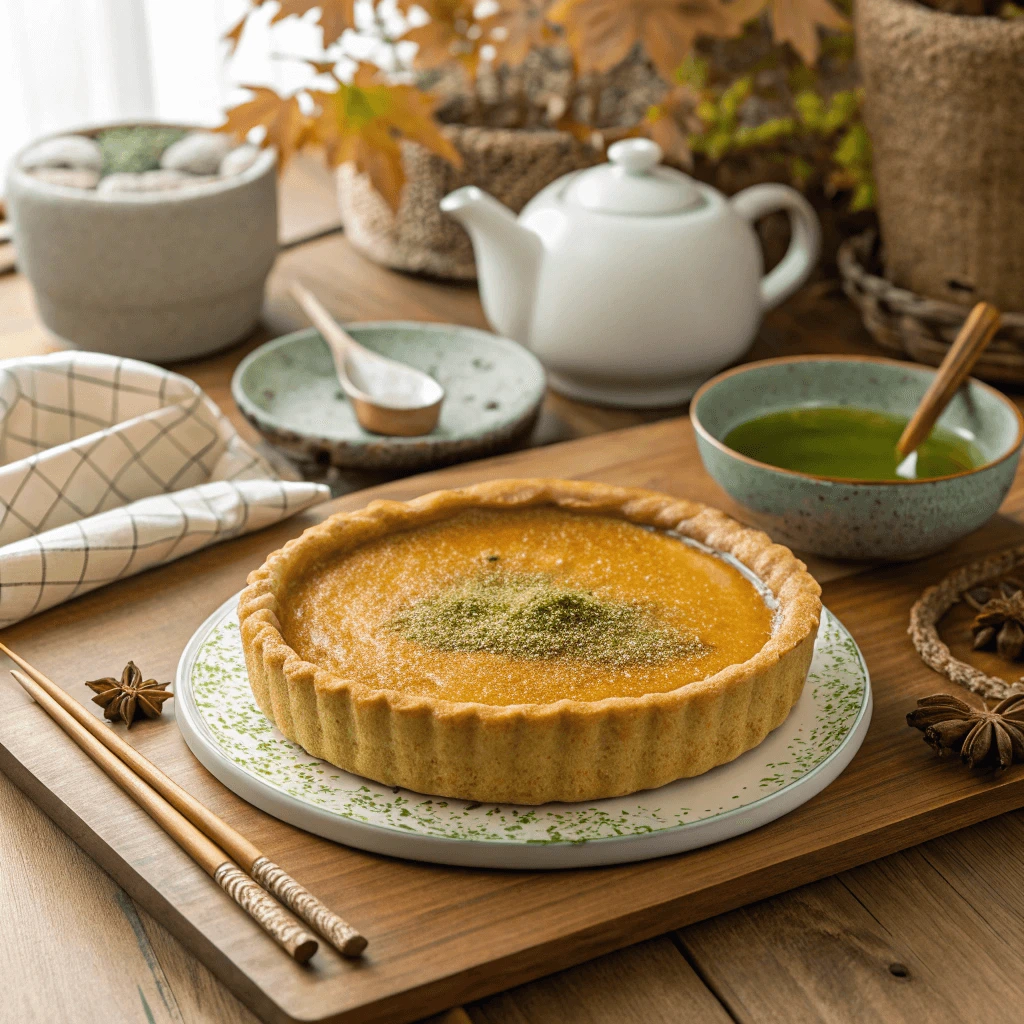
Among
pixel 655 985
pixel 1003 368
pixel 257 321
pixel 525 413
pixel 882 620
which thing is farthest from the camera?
pixel 257 321

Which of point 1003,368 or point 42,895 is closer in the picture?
point 42,895

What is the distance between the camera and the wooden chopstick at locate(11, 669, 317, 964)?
31.6 inches

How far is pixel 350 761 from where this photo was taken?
940mm

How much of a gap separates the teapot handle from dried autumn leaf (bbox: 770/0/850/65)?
0.17 m

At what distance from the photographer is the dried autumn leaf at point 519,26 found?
1.81 meters

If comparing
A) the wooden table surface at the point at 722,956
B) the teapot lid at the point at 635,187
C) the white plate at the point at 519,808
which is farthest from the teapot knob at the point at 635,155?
the wooden table surface at the point at 722,956

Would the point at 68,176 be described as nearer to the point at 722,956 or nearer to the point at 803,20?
the point at 803,20

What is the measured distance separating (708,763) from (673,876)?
10cm

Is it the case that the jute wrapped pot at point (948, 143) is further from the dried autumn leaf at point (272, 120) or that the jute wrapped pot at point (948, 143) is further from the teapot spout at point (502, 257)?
the dried autumn leaf at point (272, 120)

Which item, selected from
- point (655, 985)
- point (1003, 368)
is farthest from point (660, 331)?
point (655, 985)

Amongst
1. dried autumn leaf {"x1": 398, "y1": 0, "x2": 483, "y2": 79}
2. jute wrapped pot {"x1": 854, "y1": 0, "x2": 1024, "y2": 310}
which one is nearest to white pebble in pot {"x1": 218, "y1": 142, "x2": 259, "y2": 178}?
dried autumn leaf {"x1": 398, "y1": 0, "x2": 483, "y2": 79}

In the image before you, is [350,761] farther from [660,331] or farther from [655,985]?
[660,331]

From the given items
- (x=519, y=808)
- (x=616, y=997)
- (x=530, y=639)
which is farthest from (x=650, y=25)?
(x=616, y=997)

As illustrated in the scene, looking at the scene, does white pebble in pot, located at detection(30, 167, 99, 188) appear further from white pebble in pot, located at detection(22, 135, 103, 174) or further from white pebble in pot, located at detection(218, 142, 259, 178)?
white pebble in pot, located at detection(218, 142, 259, 178)
